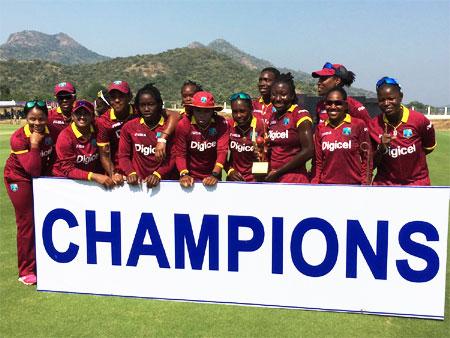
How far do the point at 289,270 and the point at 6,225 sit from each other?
4843 mm

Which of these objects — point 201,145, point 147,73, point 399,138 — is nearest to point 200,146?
point 201,145

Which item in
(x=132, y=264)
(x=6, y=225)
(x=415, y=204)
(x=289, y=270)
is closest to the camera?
(x=415, y=204)

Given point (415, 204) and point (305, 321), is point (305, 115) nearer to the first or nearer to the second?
point (415, 204)

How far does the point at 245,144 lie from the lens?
4582 mm

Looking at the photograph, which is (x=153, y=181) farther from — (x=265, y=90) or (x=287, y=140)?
(x=265, y=90)

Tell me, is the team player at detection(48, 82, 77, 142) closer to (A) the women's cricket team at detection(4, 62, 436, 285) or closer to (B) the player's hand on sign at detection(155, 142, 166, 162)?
(A) the women's cricket team at detection(4, 62, 436, 285)

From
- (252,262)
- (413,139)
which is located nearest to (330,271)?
(252,262)

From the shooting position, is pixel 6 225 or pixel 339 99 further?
pixel 6 225

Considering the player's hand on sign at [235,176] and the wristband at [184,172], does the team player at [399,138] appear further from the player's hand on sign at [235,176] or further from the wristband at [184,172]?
the wristband at [184,172]

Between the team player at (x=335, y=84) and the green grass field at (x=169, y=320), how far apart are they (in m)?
2.01

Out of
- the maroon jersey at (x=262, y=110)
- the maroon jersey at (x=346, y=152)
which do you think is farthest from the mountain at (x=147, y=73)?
the maroon jersey at (x=346, y=152)

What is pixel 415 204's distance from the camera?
3.66m

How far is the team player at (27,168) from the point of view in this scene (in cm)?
435

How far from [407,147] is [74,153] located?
3336mm
